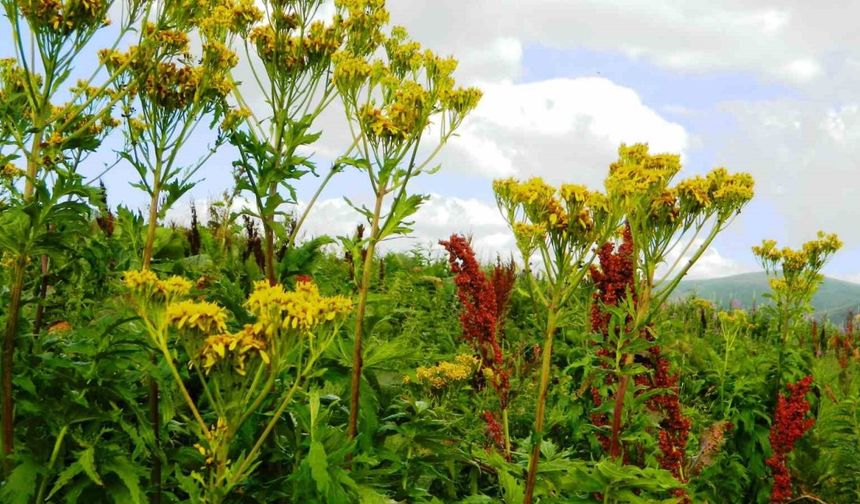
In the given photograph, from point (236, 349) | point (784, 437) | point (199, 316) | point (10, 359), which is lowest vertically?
point (784, 437)

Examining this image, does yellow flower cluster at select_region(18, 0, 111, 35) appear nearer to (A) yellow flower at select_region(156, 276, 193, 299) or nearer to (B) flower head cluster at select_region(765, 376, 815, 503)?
(A) yellow flower at select_region(156, 276, 193, 299)

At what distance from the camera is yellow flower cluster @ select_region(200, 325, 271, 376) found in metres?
2.42

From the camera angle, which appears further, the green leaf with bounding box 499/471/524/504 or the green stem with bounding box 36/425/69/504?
Answer: the green leaf with bounding box 499/471/524/504

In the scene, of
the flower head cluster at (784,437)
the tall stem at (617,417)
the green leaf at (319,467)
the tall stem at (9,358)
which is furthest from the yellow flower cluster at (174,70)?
the flower head cluster at (784,437)

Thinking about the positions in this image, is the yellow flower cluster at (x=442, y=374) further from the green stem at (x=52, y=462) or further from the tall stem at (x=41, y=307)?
the tall stem at (x=41, y=307)

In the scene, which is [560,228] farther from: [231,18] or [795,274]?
[795,274]

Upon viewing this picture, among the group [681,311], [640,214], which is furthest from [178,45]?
[681,311]

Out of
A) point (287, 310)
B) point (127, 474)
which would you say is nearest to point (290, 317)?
point (287, 310)

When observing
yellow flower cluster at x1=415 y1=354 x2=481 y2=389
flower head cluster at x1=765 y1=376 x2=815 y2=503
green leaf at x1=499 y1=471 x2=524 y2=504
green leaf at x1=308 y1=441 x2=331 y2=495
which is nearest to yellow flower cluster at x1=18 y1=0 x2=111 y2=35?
green leaf at x1=308 y1=441 x2=331 y2=495

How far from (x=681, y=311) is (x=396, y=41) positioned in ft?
36.4

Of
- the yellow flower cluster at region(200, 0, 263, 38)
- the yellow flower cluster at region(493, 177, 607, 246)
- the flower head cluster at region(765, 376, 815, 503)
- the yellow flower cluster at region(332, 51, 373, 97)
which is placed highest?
the yellow flower cluster at region(200, 0, 263, 38)

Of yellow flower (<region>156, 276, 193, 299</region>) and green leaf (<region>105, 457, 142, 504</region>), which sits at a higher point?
yellow flower (<region>156, 276, 193, 299</region>)

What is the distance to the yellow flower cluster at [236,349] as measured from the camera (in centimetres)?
242

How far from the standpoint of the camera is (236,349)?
97.3 inches
